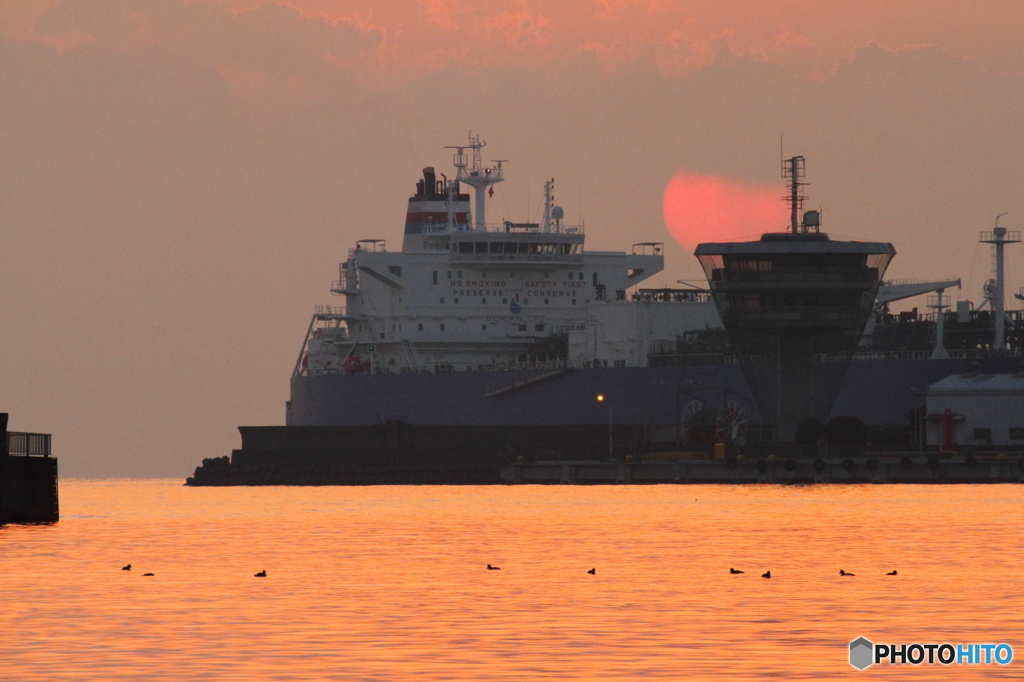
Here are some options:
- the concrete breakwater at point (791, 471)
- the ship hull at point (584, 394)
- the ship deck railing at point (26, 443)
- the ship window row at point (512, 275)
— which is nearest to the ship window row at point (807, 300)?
the ship hull at point (584, 394)

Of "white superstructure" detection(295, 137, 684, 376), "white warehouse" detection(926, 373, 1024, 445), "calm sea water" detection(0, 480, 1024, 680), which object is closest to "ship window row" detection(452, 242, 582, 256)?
"white superstructure" detection(295, 137, 684, 376)

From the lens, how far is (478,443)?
112750mm

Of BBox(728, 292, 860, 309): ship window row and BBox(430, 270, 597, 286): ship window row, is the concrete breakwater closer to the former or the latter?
BBox(728, 292, 860, 309): ship window row

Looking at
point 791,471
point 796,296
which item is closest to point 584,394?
point 796,296

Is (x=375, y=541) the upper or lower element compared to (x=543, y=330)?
lower

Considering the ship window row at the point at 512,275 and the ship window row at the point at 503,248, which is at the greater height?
the ship window row at the point at 503,248

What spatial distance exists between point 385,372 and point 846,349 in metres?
29.5

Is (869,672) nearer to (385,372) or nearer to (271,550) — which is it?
(271,550)

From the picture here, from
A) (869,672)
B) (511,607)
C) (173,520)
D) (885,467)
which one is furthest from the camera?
(885,467)

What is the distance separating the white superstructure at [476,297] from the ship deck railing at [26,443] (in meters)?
55.9

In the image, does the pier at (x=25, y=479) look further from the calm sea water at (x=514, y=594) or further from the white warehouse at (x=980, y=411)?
the white warehouse at (x=980, y=411)

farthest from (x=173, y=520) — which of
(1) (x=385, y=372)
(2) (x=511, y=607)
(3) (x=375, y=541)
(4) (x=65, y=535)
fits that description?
(1) (x=385, y=372)

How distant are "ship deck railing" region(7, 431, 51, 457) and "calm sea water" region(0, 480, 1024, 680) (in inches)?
92.3

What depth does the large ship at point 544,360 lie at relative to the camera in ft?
340
